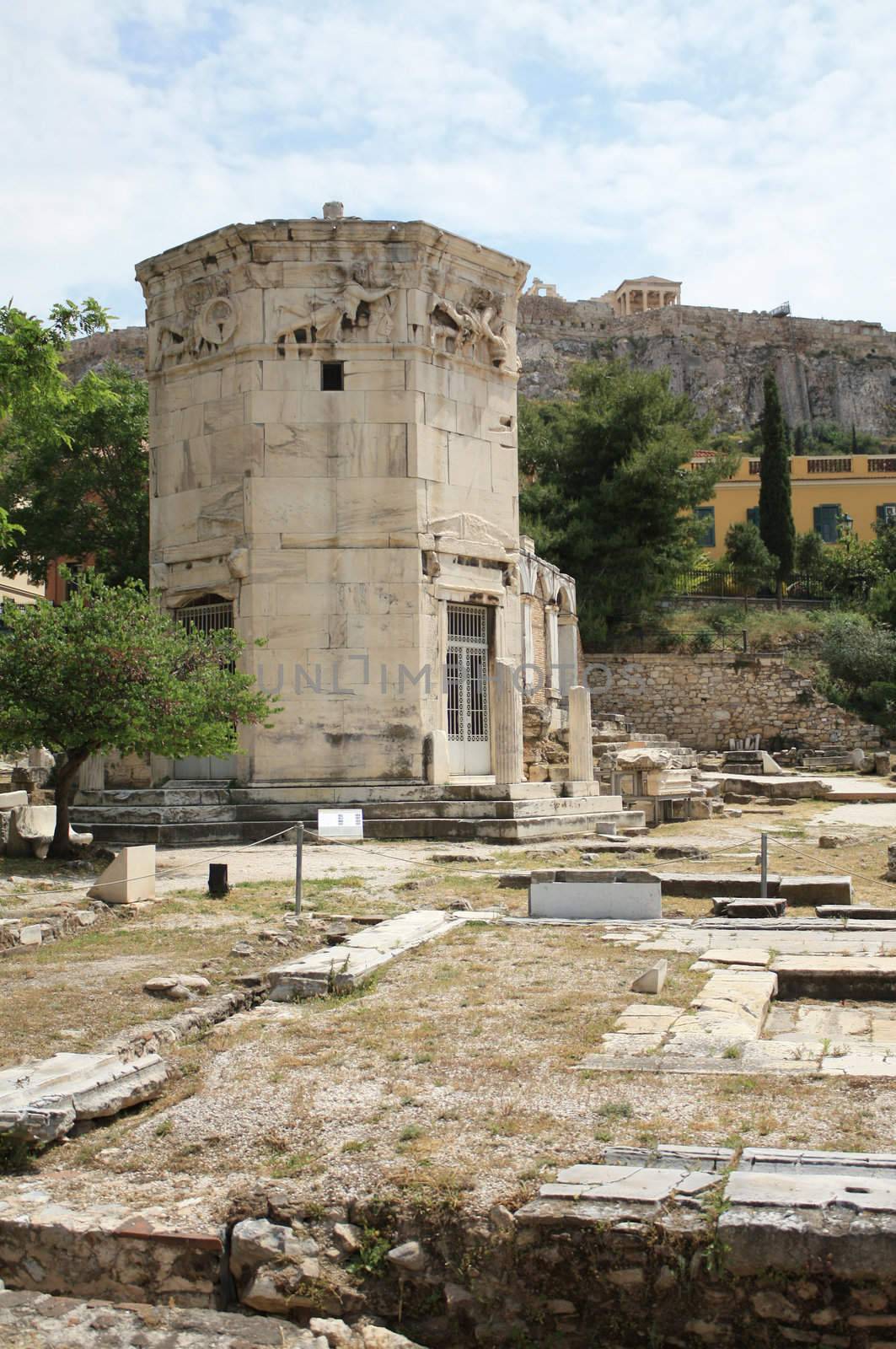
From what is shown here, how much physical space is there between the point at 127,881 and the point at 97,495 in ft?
65.8

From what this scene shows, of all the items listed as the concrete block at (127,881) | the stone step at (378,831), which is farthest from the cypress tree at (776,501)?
the concrete block at (127,881)

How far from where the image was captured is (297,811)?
1745 centimetres

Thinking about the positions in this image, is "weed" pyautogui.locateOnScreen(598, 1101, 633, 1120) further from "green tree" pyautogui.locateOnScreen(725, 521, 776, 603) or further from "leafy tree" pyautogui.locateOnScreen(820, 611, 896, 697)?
"green tree" pyautogui.locateOnScreen(725, 521, 776, 603)

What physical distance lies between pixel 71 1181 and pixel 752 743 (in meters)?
32.1

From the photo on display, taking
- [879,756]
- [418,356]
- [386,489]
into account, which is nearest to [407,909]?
[386,489]

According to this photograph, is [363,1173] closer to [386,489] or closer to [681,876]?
[681,876]

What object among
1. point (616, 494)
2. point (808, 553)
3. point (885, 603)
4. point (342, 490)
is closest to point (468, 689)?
point (342, 490)

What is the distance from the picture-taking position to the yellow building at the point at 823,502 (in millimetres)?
50812

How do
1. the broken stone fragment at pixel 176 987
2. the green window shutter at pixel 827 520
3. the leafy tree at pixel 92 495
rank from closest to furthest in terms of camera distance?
the broken stone fragment at pixel 176 987
the leafy tree at pixel 92 495
the green window shutter at pixel 827 520

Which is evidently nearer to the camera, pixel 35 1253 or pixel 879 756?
pixel 35 1253

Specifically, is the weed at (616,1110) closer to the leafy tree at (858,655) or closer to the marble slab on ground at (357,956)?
the marble slab on ground at (357,956)

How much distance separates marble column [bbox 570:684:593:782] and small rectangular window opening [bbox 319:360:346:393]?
6085mm

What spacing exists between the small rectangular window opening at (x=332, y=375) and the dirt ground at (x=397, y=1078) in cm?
1059

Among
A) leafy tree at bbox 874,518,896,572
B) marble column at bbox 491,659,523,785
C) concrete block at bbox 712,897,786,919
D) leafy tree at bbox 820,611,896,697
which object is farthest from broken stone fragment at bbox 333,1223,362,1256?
leafy tree at bbox 874,518,896,572
